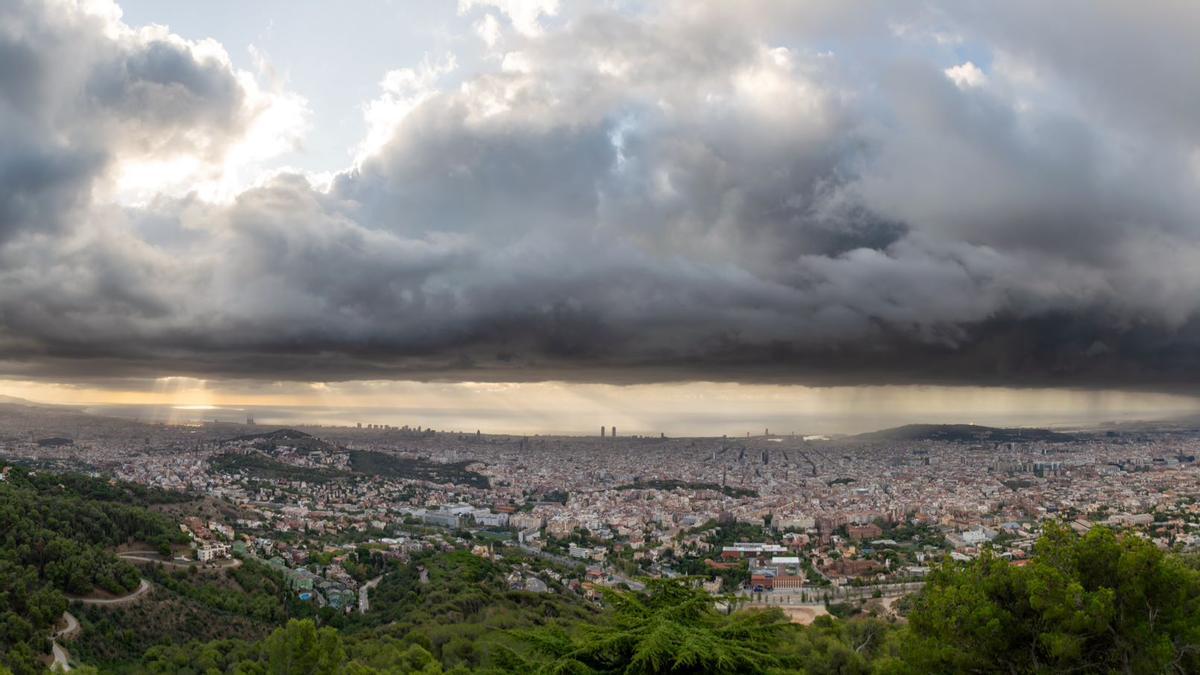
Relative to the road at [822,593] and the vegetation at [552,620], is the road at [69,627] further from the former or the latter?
the road at [822,593]

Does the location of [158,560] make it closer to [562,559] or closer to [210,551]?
[210,551]

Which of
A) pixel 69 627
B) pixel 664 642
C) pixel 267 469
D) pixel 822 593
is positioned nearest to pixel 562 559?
pixel 822 593

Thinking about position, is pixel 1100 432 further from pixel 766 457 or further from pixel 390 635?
pixel 390 635

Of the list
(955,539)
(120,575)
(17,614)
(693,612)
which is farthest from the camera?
(955,539)

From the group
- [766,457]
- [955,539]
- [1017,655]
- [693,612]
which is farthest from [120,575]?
[766,457]

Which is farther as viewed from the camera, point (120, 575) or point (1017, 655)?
point (120, 575)

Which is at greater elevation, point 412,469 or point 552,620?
point 552,620

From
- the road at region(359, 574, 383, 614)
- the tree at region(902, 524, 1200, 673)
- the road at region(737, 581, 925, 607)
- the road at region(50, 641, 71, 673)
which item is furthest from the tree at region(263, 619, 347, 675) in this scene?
the road at region(737, 581, 925, 607)

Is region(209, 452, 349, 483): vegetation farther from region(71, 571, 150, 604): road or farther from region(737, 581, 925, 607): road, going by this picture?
region(737, 581, 925, 607): road
